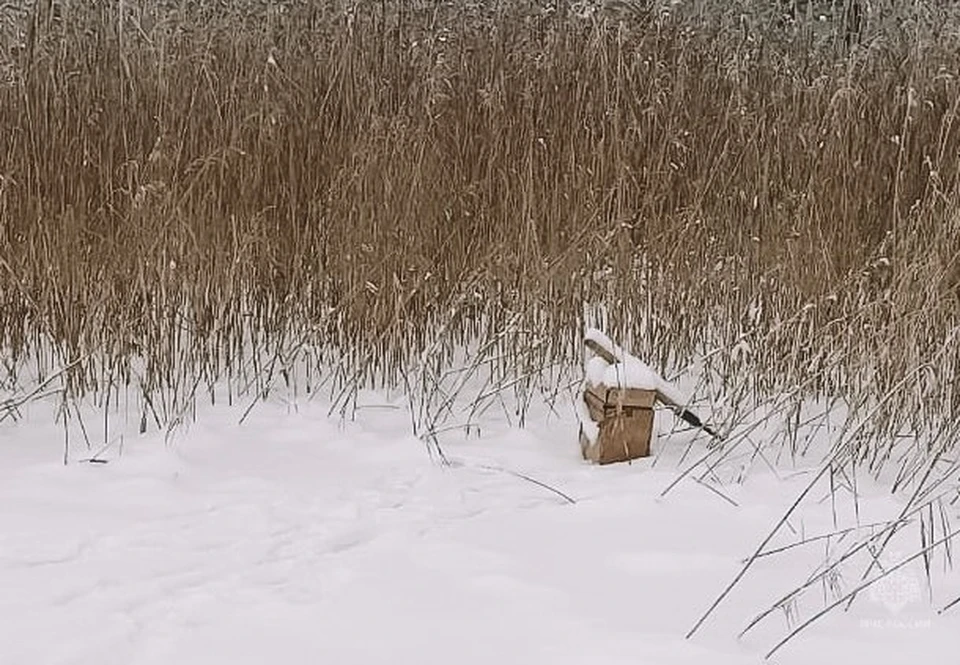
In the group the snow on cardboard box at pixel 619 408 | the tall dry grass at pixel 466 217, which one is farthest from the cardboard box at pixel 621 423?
the tall dry grass at pixel 466 217

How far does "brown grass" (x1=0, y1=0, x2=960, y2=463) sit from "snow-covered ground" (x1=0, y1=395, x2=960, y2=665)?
1.11 ft

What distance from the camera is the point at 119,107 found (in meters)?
3.45

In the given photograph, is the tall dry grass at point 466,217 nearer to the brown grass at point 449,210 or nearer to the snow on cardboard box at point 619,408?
the brown grass at point 449,210

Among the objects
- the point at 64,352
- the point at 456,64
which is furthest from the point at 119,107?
the point at 456,64

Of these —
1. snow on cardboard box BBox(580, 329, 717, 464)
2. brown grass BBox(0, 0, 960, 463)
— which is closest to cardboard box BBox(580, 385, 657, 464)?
snow on cardboard box BBox(580, 329, 717, 464)

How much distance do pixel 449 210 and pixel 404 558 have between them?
5.22 feet

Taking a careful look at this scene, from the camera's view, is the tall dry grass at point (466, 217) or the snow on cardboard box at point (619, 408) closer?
the snow on cardboard box at point (619, 408)

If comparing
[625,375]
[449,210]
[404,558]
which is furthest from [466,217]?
[404,558]

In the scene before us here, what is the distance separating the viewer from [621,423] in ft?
8.39

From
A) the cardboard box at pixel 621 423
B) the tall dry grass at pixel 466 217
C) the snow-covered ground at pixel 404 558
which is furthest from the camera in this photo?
the tall dry grass at pixel 466 217

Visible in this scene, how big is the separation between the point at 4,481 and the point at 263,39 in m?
2.02

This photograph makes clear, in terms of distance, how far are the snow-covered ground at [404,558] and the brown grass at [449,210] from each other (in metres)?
0.34

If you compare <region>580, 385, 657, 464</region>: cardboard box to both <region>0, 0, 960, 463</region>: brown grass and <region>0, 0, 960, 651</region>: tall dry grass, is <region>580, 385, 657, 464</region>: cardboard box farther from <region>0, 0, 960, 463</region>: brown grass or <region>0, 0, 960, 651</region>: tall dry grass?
<region>0, 0, 960, 463</region>: brown grass

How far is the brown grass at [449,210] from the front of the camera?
2.98m
